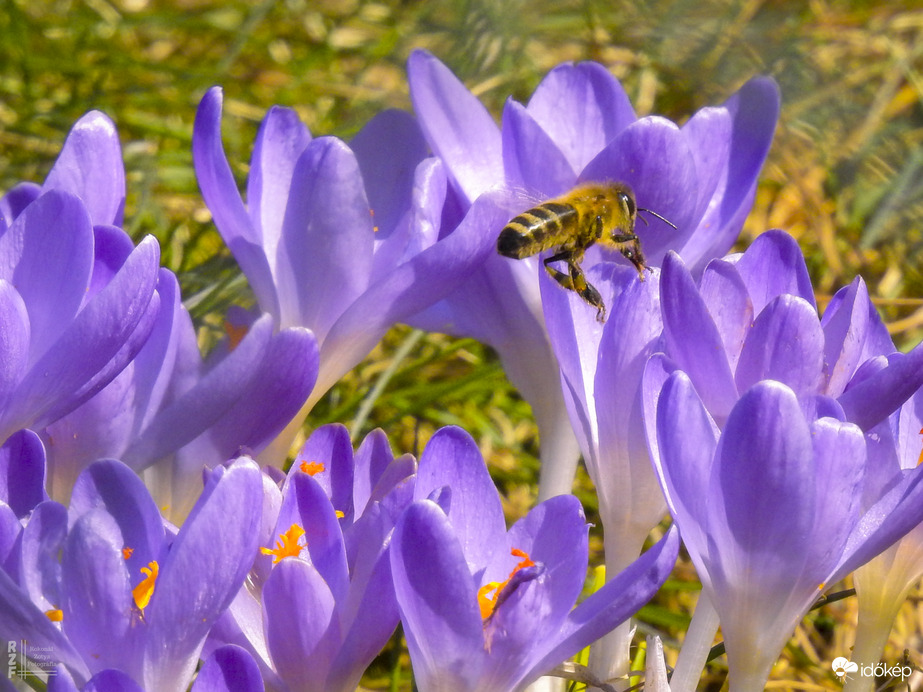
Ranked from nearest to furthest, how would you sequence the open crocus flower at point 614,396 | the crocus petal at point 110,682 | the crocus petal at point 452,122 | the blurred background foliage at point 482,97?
1. the crocus petal at point 110,682
2. the open crocus flower at point 614,396
3. the crocus petal at point 452,122
4. the blurred background foliage at point 482,97

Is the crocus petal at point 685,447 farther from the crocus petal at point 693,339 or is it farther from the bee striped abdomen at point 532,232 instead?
the bee striped abdomen at point 532,232

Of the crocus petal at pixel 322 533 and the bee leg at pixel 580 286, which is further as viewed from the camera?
the bee leg at pixel 580 286

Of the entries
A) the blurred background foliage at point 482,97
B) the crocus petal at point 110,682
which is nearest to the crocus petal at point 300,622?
the crocus petal at point 110,682

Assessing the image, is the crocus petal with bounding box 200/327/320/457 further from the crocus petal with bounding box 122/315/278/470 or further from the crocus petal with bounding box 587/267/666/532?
the crocus petal with bounding box 587/267/666/532

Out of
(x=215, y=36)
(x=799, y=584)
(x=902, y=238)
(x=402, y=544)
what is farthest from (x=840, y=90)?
(x=402, y=544)

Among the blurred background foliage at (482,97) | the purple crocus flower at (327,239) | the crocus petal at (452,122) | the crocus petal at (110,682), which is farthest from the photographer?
the blurred background foliage at (482,97)

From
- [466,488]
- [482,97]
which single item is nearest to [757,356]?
[466,488]

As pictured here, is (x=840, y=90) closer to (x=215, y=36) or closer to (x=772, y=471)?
(x=215, y=36)
